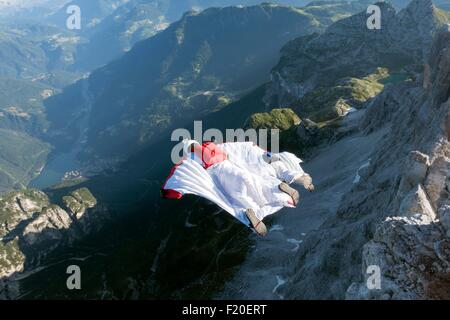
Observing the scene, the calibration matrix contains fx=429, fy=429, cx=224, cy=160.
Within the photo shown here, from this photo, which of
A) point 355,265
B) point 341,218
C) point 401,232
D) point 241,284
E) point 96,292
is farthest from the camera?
point 96,292

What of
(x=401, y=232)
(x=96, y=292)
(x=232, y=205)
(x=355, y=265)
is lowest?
(x=96, y=292)

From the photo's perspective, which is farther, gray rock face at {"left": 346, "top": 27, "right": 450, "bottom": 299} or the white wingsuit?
the white wingsuit

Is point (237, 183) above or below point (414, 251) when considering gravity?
below

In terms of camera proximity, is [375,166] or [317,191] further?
[317,191]

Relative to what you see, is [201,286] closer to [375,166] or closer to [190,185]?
[375,166]

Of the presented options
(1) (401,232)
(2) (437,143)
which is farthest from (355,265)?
(1) (401,232)

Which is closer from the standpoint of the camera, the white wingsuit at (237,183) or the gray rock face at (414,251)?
the gray rock face at (414,251)

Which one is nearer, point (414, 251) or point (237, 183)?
point (414, 251)
